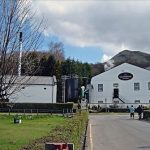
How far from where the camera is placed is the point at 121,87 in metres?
102

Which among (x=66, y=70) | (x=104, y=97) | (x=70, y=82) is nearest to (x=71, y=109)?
(x=70, y=82)

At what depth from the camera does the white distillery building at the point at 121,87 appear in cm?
9975

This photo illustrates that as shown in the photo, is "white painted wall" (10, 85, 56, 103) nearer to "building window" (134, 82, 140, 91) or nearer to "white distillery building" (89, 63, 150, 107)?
"white distillery building" (89, 63, 150, 107)

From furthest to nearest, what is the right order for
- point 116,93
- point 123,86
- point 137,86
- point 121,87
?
point 123,86, point 121,87, point 137,86, point 116,93

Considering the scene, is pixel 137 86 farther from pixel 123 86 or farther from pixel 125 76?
pixel 125 76

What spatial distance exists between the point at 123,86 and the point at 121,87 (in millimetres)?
557

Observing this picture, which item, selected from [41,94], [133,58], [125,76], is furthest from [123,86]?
[133,58]

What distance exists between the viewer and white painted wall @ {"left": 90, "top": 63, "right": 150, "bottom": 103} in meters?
99.9

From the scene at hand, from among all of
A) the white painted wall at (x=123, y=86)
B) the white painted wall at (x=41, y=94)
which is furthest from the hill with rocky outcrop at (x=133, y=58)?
the white painted wall at (x=41, y=94)

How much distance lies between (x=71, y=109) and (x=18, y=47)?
59254 millimetres

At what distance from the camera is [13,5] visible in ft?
44.6

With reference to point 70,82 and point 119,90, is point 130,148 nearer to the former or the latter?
point 70,82

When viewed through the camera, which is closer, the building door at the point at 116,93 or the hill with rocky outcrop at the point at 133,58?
the building door at the point at 116,93

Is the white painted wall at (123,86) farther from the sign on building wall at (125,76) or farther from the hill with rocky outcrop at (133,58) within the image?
the hill with rocky outcrop at (133,58)
